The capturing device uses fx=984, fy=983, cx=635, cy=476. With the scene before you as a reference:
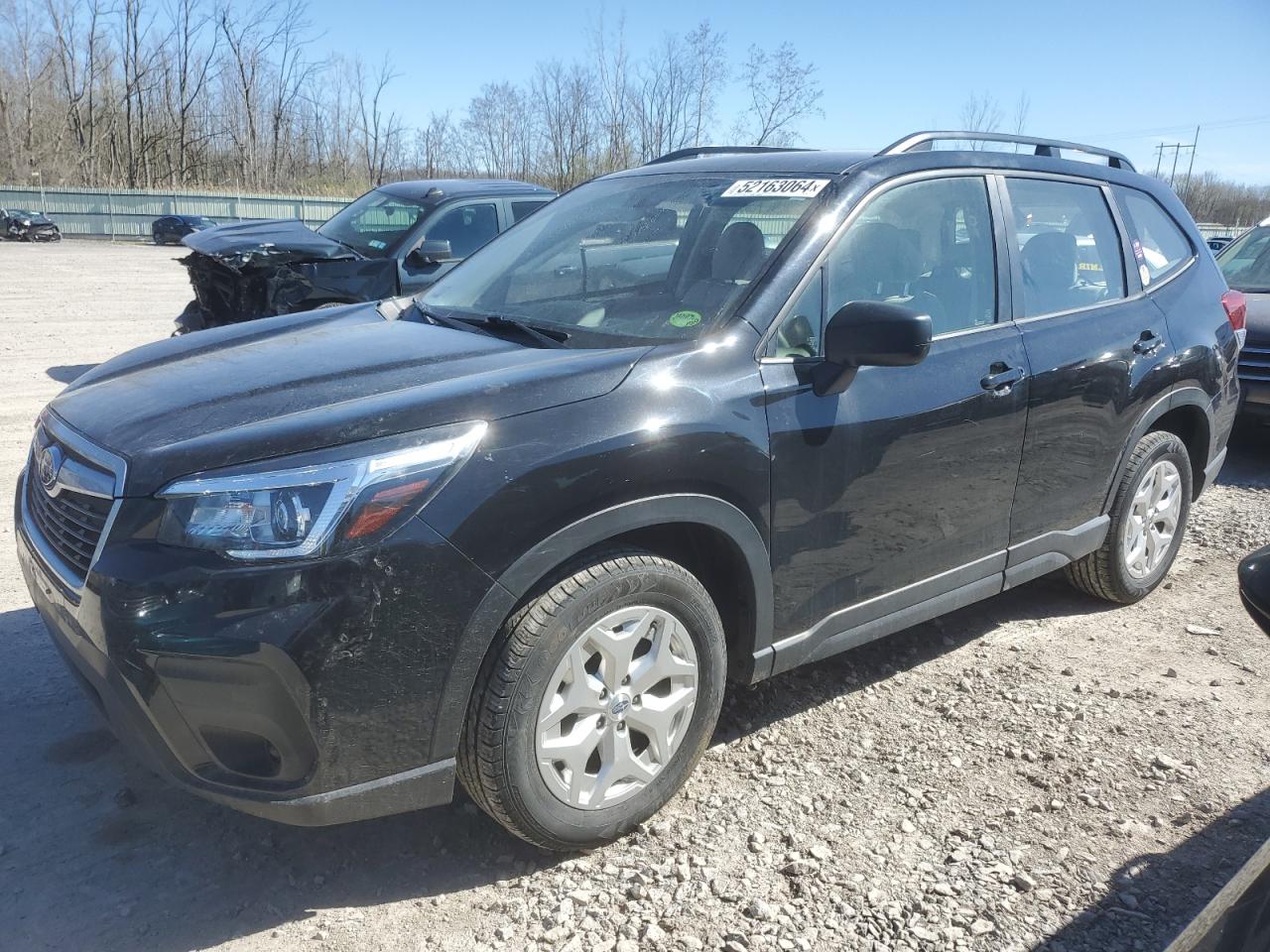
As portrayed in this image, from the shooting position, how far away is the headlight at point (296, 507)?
7.14ft

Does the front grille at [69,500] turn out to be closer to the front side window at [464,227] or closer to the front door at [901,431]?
the front door at [901,431]

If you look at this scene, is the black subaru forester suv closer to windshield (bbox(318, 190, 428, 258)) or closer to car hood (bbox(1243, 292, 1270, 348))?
car hood (bbox(1243, 292, 1270, 348))

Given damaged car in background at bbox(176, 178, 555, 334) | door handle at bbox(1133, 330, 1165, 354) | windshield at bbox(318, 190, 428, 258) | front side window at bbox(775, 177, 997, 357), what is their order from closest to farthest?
front side window at bbox(775, 177, 997, 357)
door handle at bbox(1133, 330, 1165, 354)
damaged car in background at bbox(176, 178, 555, 334)
windshield at bbox(318, 190, 428, 258)

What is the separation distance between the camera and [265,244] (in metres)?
7.82

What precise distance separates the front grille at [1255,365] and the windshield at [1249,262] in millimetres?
1093

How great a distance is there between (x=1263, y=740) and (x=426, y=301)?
134 inches

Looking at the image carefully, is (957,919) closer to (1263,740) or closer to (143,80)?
(1263,740)

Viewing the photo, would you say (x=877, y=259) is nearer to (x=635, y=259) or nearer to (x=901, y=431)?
(x=901, y=431)

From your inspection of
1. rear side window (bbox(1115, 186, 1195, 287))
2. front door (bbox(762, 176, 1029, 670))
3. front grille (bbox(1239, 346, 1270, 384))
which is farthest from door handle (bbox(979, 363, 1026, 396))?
front grille (bbox(1239, 346, 1270, 384))

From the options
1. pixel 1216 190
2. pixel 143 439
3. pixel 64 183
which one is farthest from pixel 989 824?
pixel 1216 190

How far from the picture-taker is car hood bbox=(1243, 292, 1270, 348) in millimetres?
7398

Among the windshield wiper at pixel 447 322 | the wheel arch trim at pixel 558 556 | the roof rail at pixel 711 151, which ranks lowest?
the wheel arch trim at pixel 558 556

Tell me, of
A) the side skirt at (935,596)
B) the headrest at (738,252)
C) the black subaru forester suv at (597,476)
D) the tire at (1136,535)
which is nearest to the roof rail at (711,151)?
the black subaru forester suv at (597,476)

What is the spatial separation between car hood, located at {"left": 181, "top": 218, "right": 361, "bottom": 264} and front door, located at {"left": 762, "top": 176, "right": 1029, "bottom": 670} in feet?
18.5
